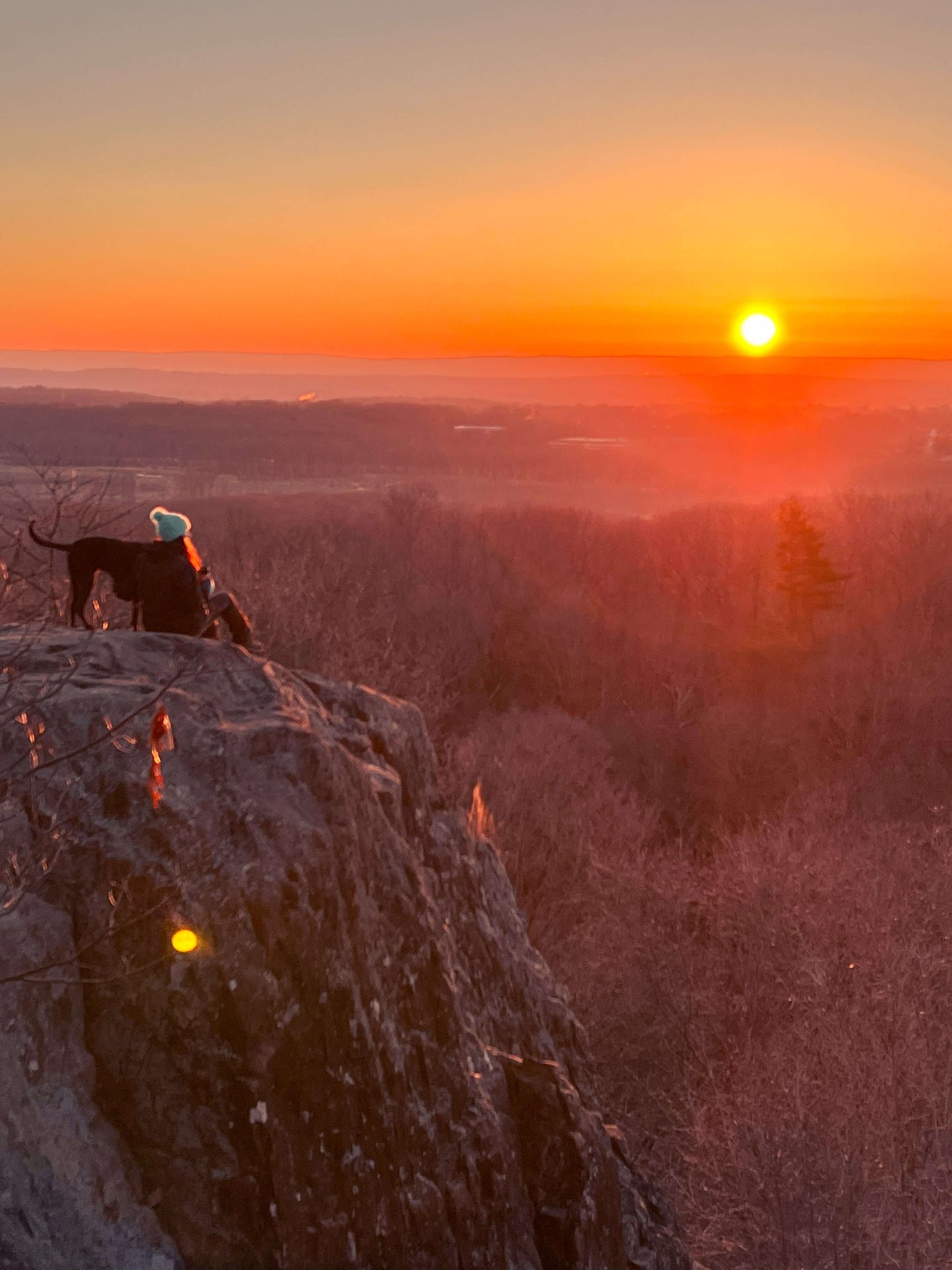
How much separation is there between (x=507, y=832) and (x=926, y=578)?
41.5 meters

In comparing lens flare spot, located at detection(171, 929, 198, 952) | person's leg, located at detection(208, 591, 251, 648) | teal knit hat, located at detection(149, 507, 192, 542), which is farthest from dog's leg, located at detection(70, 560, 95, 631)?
lens flare spot, located at detection(171, 929, 198, 952)

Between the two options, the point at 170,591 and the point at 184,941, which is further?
the point at 170,591

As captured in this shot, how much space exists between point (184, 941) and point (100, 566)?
3637 mm

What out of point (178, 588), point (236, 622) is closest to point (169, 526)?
point (178, 588)

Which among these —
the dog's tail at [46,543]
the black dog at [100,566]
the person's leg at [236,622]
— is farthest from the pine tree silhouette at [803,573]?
the dog's tail at [46,543]

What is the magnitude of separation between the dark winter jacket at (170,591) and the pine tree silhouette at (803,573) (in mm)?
54695

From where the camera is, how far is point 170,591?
959 centimetres

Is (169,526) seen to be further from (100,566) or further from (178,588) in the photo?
(100,566)

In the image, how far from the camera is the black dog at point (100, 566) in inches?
376

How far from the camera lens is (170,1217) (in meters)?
7.14

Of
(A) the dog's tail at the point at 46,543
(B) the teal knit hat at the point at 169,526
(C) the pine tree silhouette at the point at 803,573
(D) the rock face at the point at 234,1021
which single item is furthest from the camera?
(C) the pine tree silhouette at the point at 803,573

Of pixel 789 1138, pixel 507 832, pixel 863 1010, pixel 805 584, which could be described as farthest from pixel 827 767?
pixel 789 1138

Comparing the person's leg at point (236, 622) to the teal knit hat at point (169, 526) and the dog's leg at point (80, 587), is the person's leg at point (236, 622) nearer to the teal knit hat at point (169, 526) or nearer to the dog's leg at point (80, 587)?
the teal knit hat at point (169, 526)

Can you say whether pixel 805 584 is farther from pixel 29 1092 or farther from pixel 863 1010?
pixel 29 1092
